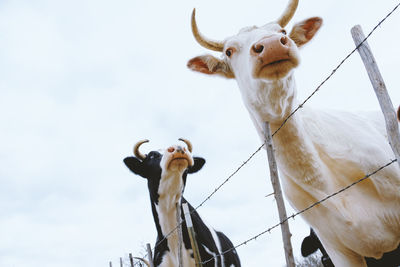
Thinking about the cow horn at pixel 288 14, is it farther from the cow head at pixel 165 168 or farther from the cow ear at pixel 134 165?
the cow ear at pixel 134 165

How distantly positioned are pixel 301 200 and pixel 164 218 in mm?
3028

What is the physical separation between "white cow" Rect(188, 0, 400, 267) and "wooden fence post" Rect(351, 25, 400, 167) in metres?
0.75

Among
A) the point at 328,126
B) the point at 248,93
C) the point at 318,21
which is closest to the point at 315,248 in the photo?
the point at 328,126

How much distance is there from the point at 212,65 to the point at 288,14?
0.87 meters

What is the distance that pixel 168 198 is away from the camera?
19.4 feet

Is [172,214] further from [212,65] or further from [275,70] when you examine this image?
[275,70]

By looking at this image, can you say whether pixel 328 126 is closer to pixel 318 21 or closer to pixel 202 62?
pixel 318 21

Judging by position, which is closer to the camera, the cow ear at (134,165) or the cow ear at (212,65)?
the cow ear at (212,65)

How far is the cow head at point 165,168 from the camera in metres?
5.74

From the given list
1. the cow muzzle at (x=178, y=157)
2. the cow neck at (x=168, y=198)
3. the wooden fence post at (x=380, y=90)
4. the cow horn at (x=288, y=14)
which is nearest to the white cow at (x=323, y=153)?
the cow horn at (x=288, y=14)

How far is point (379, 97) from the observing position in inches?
75.6

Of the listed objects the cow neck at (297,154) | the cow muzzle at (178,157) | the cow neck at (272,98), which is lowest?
the cow neck at (297,154)

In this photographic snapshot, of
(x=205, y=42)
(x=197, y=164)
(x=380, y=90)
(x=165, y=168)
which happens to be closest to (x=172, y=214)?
(x=165, y=168)

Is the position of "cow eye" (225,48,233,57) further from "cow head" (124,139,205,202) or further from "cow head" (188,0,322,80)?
"cow head" (124,139,205,202)
